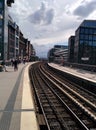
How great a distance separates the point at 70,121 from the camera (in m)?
12.2

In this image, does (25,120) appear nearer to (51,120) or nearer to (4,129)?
(4,129)

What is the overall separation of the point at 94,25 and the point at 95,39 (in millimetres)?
8499

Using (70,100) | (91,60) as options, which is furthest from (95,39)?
(70,100)

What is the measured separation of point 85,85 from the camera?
1150 inches

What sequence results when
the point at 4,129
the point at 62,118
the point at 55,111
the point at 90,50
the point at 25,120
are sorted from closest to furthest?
the point at 4,129 → the point at 25,120 → the point at 62,118 → the point at 55,111 → the point at 90,50

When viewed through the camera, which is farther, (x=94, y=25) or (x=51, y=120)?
(x=94, y=25)

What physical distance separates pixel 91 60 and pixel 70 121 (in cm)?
5559

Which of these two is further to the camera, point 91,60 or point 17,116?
point 91,60

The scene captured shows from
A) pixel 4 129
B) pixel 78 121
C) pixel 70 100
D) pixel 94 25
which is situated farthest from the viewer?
pixel 94 25

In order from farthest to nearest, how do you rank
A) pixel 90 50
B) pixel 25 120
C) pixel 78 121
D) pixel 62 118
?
1. pixel 90 50
2. pixel 62 118
3. pixel 78 121
4. pixel 25 120

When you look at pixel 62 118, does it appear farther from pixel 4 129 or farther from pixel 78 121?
pixel 4 129

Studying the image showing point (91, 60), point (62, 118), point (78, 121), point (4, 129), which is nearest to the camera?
point (4, 129)

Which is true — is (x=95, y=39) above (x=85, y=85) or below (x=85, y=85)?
above

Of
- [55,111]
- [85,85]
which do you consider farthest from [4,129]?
[85,85]
